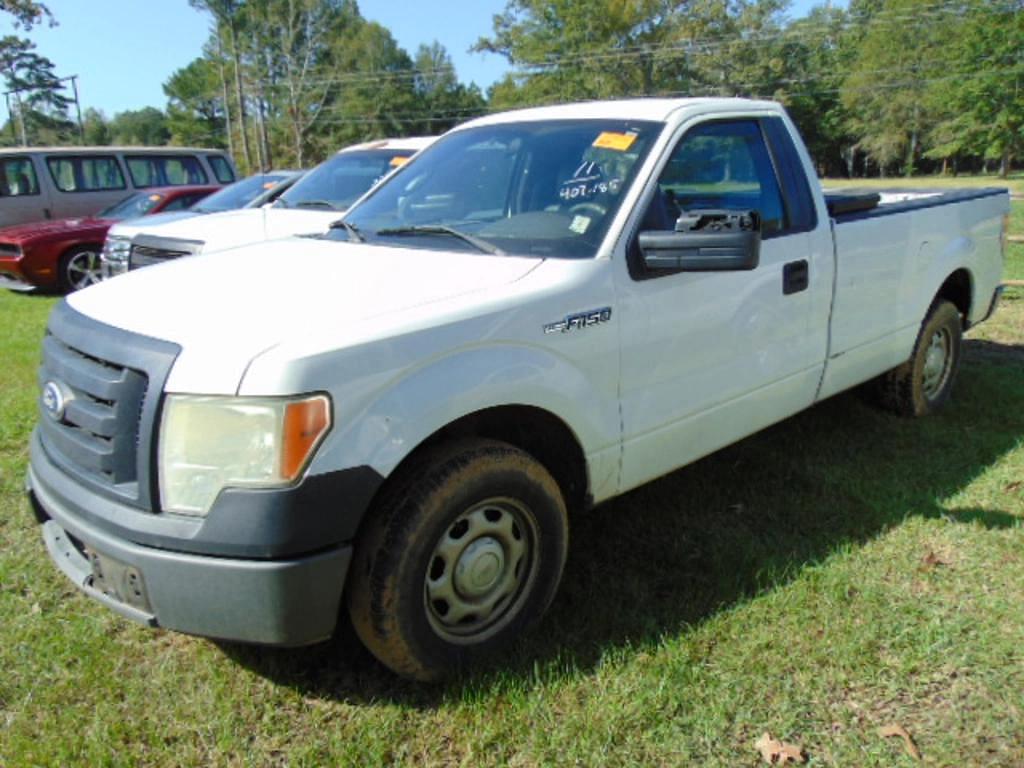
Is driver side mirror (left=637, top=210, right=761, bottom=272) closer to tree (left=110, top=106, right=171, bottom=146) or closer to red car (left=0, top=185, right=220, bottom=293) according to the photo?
red car (left=0, top=185, right=220, bottom=293)

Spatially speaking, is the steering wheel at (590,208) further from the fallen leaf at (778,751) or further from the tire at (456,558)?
the fallen leaf at (778,751)

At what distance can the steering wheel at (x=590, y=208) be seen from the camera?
313cm

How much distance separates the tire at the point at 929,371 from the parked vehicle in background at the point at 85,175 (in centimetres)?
1225

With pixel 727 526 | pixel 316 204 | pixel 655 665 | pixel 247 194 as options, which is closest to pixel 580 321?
pixel 655 665

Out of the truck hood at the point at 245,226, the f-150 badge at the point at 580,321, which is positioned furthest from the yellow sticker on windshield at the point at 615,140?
the truck hood at the point at 245,226

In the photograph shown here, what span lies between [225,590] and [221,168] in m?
13.6

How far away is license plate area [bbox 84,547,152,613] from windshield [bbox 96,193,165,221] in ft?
32.5

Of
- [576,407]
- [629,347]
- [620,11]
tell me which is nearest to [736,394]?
[629,347]

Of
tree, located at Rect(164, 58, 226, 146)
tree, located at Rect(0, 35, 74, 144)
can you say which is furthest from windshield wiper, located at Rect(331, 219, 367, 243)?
tree, located at Rect(164, 58, 226, 146)

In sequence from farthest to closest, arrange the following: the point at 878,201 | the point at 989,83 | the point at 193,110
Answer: the point at 193,110
the point at 989,83
the point at 878,201

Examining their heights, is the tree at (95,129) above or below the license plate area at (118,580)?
above

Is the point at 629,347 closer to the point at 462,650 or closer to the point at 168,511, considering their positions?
the point at 462,650

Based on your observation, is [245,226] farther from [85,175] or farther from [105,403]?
[85,175]

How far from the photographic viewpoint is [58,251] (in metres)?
10.7
